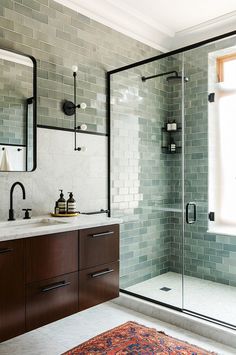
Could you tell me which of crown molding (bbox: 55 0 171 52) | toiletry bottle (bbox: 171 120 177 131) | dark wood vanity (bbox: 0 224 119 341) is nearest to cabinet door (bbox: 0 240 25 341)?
dark wood vanity (bbox: 0 224 119 341)

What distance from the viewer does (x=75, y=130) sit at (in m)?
2.94

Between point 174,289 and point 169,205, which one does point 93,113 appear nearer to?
point 169,205

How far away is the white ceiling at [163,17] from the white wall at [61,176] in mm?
1248

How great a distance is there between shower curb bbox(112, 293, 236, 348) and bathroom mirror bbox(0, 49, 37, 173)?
1578 mm

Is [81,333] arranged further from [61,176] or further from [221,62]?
[221,62]

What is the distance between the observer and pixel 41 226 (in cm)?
215

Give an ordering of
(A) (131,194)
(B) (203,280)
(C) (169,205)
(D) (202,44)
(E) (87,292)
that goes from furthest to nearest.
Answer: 1. (A) (131,194)
2. (C) (169,205)
3. (B) (203,280)
4. (D) (202,44)
5. (E) (87,292)

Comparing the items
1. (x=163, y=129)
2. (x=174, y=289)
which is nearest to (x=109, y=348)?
(x=174, y=289)

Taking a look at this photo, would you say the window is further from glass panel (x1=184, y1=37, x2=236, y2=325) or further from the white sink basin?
the white sink basin

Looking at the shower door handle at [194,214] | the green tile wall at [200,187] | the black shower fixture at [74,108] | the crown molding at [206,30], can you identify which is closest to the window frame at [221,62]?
the green tile wall at [200,187]

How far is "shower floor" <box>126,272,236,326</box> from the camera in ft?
8.73

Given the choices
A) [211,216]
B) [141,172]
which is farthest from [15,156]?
[211,216]

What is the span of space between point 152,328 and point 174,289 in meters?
0.56

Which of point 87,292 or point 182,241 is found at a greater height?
point 182,241
